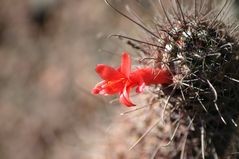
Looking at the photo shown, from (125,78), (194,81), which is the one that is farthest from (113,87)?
(194,81)

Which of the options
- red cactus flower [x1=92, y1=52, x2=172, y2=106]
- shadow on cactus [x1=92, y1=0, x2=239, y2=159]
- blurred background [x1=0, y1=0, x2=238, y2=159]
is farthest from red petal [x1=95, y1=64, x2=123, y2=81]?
blurred background [x1=0, y1=0, x2=238, y2=159]

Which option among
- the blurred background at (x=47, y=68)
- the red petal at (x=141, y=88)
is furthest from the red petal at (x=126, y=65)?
the blurred background at (x=47, y=68)

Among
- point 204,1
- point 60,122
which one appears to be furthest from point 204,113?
point 60,122

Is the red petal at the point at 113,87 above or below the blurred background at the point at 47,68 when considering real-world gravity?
below

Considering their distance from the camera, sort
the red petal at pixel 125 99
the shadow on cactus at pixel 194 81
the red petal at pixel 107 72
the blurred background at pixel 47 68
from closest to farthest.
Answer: the red petal at pixel 125 99, the red petal at pixel 107 72, the shadow on cactus at pixel 194 81, the blurred background at pixel 47 68

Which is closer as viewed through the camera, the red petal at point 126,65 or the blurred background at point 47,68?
the red petal at point 126,65

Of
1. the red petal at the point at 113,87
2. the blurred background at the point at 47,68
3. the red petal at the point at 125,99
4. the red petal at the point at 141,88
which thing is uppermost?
the blurred background at the point at 47,68

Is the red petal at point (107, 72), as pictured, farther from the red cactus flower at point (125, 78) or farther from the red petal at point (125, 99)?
the red petal at point (125, 99)

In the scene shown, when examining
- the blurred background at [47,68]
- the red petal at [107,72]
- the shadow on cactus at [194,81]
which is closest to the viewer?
the red petal at [107,72]
